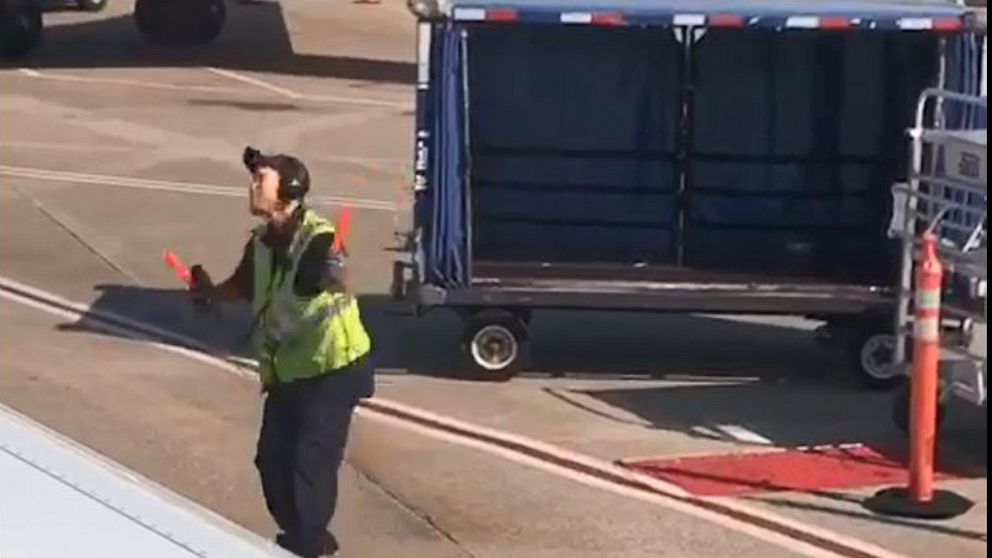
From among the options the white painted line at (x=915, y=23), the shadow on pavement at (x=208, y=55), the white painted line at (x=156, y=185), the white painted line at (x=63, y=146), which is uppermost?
the white painted line at (x=915, y=23)

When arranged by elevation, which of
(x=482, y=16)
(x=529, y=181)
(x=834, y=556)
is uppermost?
(x=482, y=16)

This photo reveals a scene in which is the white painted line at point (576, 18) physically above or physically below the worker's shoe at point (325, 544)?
above

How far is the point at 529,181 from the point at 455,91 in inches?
59.1

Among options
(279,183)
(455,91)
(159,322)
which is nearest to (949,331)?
(455,91)

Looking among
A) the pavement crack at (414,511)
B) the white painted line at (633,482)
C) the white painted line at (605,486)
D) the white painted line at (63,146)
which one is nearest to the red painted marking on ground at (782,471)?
the white painted line at (633,482)

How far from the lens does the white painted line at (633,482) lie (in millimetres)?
10586

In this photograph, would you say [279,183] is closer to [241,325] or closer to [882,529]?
[882,529]

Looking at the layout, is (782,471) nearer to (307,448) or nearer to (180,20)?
(307,448)

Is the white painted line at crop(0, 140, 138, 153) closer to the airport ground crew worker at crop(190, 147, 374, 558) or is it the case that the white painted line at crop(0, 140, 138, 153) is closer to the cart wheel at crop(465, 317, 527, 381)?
the cart wheel at crop(465, 317, 527, 381)

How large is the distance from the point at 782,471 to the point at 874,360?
200cm

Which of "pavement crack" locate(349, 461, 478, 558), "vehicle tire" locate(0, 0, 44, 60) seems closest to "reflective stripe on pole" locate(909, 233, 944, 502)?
"pavement crack" locate(349, 461, 478, 558)

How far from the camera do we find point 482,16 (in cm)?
1302

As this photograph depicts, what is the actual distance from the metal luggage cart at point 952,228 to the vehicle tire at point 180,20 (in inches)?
798

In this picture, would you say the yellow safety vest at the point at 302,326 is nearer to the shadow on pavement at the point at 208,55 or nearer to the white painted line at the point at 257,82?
the white painted line at the point at 257,82
